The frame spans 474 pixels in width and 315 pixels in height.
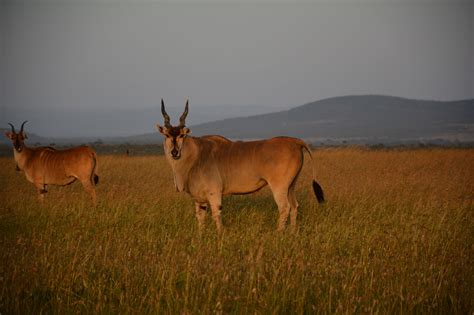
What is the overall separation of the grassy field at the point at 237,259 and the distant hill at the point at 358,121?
104059 mm

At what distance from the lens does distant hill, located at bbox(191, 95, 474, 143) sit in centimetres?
12079

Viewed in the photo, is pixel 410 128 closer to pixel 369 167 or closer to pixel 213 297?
pixel 369 167

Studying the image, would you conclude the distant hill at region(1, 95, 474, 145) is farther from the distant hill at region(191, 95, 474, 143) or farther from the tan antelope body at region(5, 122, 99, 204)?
the tan antelope body at region(5, 122, 99, 204)

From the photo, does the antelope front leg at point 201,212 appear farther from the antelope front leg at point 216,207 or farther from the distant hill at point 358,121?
the distant hill at point 358,121

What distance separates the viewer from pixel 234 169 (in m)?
9.56

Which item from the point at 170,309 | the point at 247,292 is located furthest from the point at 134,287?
the point at 247,292

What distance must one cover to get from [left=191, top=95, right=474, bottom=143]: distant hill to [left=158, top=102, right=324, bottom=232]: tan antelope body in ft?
341

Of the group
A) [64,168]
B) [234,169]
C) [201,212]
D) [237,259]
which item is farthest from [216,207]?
[64,168]

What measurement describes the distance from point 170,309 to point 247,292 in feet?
2.96

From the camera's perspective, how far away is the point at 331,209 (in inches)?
405

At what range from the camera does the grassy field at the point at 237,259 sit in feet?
16.3

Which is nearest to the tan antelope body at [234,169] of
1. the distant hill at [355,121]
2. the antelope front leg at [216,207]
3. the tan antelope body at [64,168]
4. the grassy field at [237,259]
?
the antelope front leg at [216,207]

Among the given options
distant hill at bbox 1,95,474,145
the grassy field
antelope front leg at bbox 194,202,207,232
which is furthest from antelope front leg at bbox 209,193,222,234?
distant hill at bbox 1,95,474,145

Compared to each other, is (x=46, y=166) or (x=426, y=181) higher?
(x=46, y=166)
